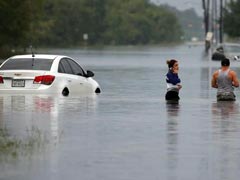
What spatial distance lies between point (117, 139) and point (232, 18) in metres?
109

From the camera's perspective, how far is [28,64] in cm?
2688

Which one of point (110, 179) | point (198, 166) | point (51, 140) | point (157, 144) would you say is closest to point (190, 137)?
point (157, 144)

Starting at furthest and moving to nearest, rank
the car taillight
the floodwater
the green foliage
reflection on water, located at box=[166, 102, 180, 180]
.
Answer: the green foliage
the car taillight
reflection on water, located at box=[166, 102, 180, 180]
the floodwater

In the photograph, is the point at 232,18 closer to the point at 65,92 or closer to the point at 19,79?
the point at 65,92

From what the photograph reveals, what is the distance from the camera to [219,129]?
17.8 meters

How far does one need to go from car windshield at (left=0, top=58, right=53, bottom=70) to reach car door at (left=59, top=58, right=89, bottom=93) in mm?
379

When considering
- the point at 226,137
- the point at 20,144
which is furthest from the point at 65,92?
the point at 20,144

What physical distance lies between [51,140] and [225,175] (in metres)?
4.14

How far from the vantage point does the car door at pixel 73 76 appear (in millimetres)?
27111

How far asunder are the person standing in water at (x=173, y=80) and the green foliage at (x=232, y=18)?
96343 mm

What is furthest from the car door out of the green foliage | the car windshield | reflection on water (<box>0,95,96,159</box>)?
the green foliage

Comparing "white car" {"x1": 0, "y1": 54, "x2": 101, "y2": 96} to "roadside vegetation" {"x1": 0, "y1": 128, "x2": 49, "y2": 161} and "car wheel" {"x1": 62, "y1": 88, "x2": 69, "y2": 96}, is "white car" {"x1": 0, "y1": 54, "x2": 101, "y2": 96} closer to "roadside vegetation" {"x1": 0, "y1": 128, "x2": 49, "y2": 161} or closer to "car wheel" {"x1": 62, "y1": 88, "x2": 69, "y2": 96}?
"car wheel" {"x1": 62, "y1": 88, "x2": 69, "y2": 96}

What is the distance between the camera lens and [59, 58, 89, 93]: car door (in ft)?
88.9

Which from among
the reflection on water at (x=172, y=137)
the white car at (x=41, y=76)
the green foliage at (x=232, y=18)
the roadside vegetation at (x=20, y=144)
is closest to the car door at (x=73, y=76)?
the white car at (x=41, y=76)
